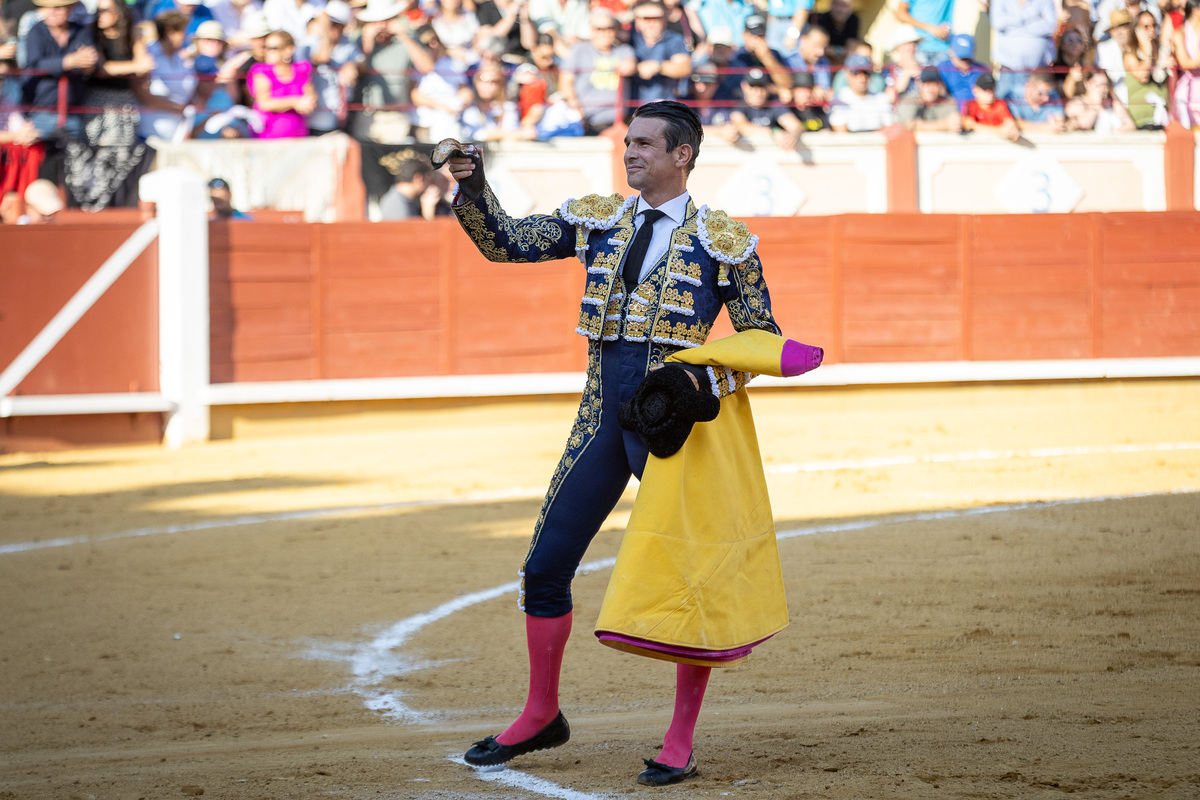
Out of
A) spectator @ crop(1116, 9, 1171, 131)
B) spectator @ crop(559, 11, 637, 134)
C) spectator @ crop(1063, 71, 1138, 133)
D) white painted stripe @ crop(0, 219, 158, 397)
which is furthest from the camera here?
spectator @ crop(1116, 9, 1171, 131)

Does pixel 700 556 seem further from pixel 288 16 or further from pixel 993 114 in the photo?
pixel 993 114

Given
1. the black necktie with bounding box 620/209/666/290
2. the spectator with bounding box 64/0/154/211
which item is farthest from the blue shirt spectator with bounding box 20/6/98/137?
the black necktie with bounding box 620/209/666/290

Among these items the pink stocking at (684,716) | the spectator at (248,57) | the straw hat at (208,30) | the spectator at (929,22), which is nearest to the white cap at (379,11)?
the spectator at (248,57)

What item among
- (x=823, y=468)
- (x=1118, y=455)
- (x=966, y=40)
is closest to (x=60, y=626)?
(x=823, y=468)

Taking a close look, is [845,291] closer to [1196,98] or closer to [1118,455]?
[1118,455]

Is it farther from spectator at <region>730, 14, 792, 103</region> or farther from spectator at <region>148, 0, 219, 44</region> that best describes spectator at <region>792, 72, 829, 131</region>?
spectator at <region>148, 0, 219, 44</region>

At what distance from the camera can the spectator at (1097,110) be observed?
11258mm

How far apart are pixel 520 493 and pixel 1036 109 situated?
6493 millimetres

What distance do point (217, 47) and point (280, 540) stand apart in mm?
5292

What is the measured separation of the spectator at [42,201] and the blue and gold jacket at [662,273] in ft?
24.2

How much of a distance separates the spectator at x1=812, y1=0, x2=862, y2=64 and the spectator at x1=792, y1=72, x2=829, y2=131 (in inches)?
27.8

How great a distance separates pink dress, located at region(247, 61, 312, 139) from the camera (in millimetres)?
9703

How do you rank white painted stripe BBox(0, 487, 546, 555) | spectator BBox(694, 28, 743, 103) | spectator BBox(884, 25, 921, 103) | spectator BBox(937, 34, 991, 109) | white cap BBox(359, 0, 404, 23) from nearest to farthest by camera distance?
white painted stripe BBox(0, 487, 546, 555)
white cap BBox(359, 0, 404, 23)
spectator BBox(694, 28, 743, 103)
spectator BBox(884, 25, 921, 103)
spectator BBox(937, 34, 991, 109)

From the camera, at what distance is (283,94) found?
31.9ft
